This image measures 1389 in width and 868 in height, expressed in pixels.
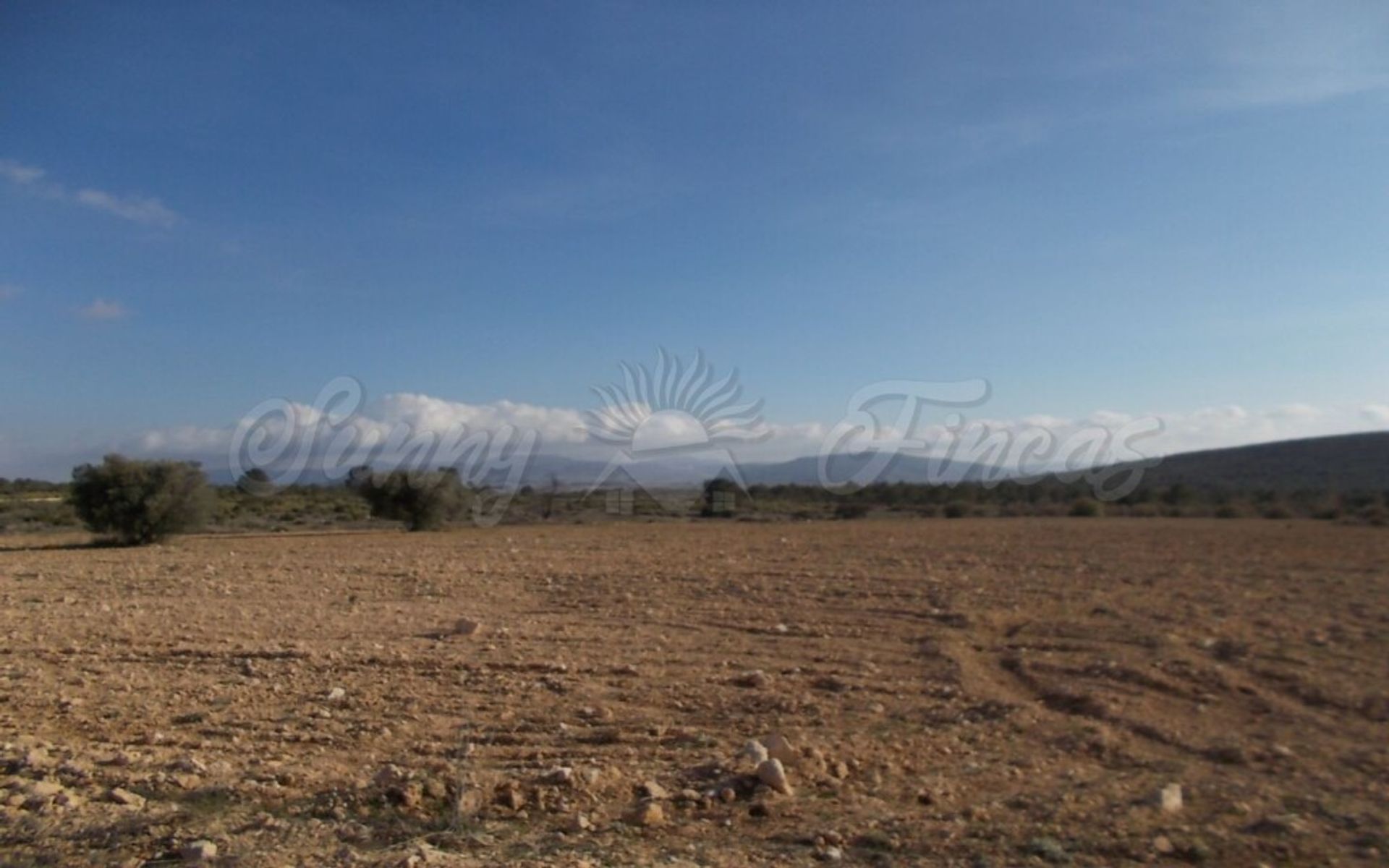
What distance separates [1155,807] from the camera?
16.4 ft

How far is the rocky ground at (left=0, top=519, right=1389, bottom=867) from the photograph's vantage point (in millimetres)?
4879

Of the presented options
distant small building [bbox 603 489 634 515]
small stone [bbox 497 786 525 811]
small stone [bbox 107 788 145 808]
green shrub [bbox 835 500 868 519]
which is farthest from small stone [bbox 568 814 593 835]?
distant small building [bbox 603 489 634 515]

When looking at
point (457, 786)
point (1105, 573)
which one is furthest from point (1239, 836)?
point (1105, 573)

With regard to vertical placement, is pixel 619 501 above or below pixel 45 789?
above

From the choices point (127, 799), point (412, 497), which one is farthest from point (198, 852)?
point (412, 497)

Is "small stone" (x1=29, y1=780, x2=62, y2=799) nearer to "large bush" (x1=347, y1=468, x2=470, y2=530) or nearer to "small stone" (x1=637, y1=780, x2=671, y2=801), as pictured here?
"small stone" (x1=637, y1=780, x2=671, y2=801)

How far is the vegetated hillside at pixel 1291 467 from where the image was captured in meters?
54.9

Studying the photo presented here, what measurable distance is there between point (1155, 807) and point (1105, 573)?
391 inches

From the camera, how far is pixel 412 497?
33.9 metres

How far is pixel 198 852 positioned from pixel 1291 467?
6955 cm

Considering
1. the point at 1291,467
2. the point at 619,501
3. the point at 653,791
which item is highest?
the point at 1291,467

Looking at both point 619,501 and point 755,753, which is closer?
point 755,753

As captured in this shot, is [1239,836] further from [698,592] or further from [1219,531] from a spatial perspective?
[1219,531]

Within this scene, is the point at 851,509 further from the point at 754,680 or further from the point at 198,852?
the point at 198,852
